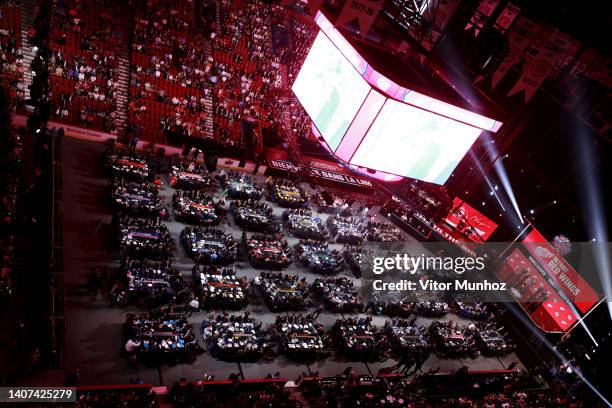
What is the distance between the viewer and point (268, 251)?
80.1ft

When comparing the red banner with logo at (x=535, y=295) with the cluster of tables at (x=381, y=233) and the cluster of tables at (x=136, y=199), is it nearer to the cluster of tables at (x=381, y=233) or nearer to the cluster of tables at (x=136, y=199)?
the cluster of tables at (x=381, y=233)

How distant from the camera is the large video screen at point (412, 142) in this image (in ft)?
49.8

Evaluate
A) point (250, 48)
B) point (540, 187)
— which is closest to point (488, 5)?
point (540, 187)

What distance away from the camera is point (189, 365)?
1911cm

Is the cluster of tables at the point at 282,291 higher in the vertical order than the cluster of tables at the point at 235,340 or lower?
higher

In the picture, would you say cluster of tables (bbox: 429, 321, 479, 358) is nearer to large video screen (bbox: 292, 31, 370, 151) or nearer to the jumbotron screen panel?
the jumbotron screen panel

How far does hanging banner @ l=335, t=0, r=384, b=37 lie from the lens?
15.6 metres

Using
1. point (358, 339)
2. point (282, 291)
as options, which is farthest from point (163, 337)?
point (358, 339)

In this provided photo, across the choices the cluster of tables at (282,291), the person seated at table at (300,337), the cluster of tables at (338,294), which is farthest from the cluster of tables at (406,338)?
the cluster of tables at (282,291)

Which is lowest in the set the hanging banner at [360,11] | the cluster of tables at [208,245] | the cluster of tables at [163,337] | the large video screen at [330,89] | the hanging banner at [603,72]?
the cluster of tables at [163,337]

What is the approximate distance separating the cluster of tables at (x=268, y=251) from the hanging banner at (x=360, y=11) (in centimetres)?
1163

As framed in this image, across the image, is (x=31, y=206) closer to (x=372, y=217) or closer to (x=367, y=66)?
(x=367, y=66)

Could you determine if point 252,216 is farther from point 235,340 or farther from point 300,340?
point 235,340

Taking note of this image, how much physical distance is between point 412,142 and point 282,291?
9.81 m
